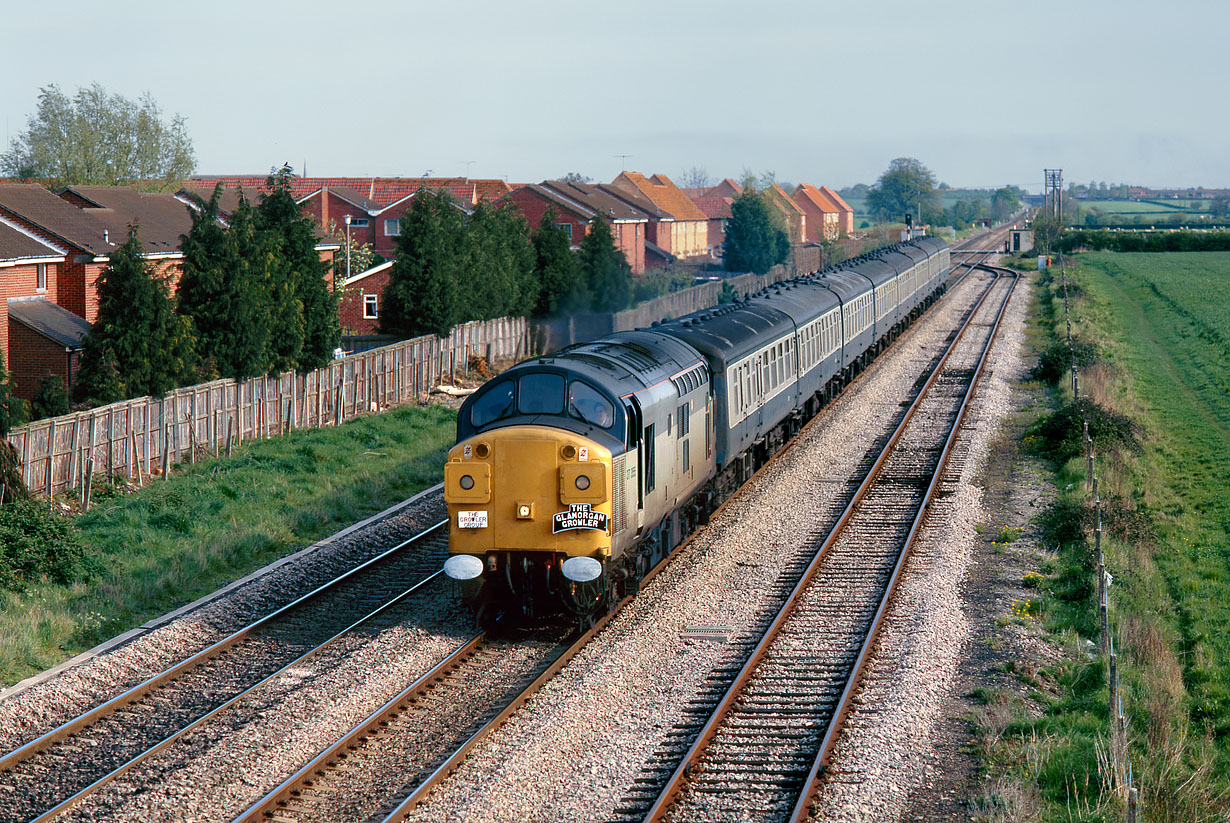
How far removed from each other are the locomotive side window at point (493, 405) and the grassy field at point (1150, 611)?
703cm

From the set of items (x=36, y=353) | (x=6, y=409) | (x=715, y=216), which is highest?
(x=715, y=216)

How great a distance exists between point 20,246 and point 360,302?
50.7ft

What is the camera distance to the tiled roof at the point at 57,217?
131ft

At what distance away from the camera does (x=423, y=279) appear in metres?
40.6

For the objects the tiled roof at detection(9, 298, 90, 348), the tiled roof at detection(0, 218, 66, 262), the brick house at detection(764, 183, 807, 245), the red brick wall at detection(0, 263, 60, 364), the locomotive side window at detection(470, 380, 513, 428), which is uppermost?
the brick house at detection(764, 183, 807, 245)

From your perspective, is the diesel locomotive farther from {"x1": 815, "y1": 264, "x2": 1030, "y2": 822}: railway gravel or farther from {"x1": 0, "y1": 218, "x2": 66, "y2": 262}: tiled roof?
{"x1": 0, "y1": 218, "x2": 66, "y2": 262}: tiled roof

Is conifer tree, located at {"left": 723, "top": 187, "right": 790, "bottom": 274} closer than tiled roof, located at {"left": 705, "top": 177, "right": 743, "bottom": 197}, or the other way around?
conifer tree, located at {"left": 723, "top": 187, "right": 790, "bottom": 274}

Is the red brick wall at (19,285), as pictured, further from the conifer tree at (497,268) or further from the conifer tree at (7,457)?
the conifer tree at (7,457)

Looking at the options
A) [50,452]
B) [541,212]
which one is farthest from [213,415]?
[541,212]

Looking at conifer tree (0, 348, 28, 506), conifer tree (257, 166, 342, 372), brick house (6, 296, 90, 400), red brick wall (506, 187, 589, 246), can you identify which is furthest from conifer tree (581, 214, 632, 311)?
conifer tree (0, 348, 28, 506)

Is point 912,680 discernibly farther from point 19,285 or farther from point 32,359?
point 19,285

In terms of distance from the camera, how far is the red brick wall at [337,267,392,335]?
49.9 meters

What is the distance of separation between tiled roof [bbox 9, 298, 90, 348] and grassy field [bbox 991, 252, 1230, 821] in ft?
88.4

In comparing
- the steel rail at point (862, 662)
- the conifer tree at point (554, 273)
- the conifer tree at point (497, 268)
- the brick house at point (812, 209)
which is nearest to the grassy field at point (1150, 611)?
the steel rail at point (862, 662)
